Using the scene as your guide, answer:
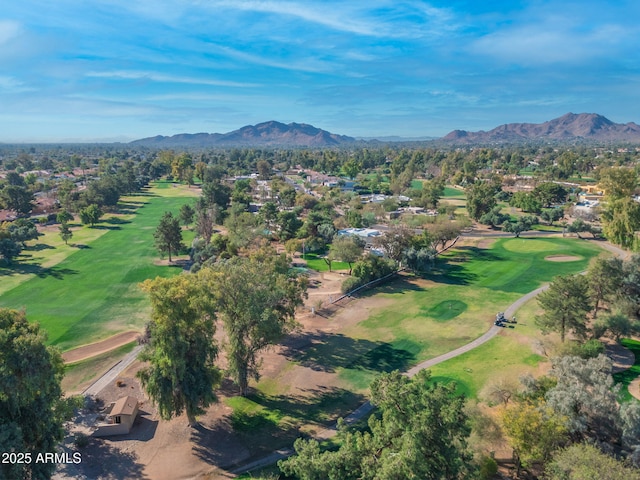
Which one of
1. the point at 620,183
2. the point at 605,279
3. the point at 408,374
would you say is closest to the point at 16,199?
the point at 408,374

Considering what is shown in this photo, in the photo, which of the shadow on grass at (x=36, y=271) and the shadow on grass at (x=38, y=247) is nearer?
the shadow on grass at (x=36, y=271)

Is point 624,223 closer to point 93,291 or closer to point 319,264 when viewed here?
point 319,264

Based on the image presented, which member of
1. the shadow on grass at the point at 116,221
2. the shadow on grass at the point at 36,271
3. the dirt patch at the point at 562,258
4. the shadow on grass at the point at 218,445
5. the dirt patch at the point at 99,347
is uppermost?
the shadow on grass at the point at 116,221

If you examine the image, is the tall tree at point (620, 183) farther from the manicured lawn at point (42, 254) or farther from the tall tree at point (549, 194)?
the manicured lawn at point (42, 254)

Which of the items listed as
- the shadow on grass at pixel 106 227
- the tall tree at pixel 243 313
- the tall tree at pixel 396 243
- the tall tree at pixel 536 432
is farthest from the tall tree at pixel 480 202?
the shadow on grass at pixel 106 227

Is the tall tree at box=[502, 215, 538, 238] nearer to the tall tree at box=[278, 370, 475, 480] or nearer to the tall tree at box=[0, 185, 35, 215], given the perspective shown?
the tall tree at box=[278, 370, 475, 480]

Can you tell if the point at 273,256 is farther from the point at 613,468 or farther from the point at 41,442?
the point at 613,468
